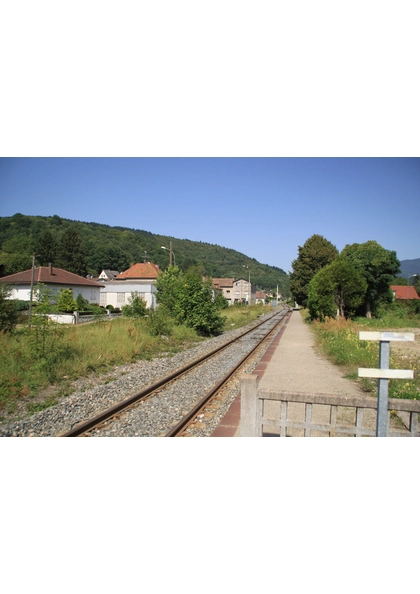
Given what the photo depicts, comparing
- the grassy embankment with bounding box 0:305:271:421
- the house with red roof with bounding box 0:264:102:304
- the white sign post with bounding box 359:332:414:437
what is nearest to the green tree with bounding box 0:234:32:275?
the house with red roof with bounding box 0:264:102:304

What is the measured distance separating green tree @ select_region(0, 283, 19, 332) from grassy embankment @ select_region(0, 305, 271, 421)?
1.58 feet

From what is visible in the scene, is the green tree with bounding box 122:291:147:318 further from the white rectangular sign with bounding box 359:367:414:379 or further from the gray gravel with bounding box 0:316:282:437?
the white rectangular sign with bounding box 359:367:414:379

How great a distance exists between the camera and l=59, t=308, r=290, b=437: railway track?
16.7ft

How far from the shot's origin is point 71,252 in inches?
541

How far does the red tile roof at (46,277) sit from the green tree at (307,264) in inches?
563

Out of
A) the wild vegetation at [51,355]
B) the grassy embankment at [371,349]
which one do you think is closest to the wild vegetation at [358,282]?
the grassy embankment at [371,349]

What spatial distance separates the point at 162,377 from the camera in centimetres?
841

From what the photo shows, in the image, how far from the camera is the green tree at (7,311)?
899cm

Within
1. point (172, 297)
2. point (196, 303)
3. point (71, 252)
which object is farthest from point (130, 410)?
point (172, 297)

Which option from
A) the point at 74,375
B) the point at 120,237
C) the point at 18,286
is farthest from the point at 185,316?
the point at 74,375

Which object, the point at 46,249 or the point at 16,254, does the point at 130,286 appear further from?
the point at 16,254

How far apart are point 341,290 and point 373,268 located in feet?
6.04

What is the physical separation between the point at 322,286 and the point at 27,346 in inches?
390

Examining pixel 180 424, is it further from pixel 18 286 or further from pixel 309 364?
pixel 18 286
